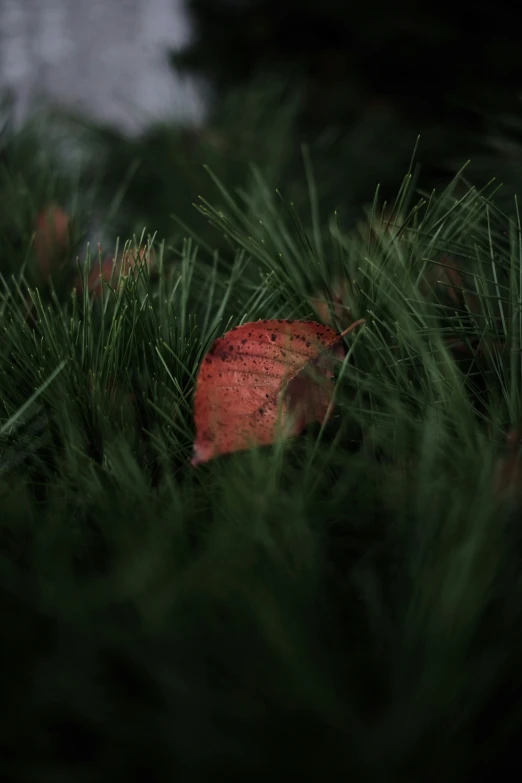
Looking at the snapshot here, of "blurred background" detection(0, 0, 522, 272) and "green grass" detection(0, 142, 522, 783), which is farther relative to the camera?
"blurred background" detection(0, 0, 522, 272)

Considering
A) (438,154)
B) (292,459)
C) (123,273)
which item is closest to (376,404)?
(292,459)

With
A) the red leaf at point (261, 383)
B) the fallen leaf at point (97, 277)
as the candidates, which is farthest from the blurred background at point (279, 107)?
the red leaf at point (261, 383)

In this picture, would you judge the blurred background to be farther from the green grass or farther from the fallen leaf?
the green grass

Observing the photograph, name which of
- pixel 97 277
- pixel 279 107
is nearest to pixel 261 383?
pixel 97 277

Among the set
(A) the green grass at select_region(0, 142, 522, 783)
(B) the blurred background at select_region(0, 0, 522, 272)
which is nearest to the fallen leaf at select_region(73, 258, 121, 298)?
(B) the blurred background at select_region(0, 0, 522, 272)

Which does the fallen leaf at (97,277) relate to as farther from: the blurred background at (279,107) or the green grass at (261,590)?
the green grass at (261,590)

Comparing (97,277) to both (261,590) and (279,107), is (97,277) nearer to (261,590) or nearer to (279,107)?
(261,590)
